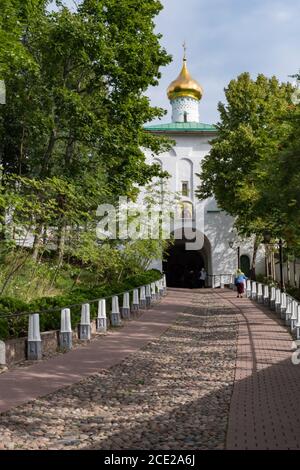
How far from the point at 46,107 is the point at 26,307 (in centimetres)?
1040

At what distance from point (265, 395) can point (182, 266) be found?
50974 mm

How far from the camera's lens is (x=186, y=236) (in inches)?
1965

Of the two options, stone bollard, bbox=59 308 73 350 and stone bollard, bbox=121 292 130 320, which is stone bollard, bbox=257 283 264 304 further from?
stone bollard, bbox=59 308 73 350

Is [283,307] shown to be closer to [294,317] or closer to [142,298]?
[294,317]

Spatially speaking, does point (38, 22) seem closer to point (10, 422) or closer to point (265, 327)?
point (265, 327)

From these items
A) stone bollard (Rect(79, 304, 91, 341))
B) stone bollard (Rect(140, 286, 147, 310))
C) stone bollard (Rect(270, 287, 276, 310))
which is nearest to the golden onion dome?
stone bollard (Rect(140, 286, 147, 310))

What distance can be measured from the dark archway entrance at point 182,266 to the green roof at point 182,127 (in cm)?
1306

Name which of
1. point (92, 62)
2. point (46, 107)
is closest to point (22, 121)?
point (46, 107)

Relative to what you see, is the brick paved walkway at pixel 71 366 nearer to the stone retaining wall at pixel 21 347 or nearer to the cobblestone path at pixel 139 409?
the cobblestone path at pixel 139 409

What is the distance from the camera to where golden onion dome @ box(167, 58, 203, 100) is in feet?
173

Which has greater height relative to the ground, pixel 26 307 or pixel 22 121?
Answer: pixel 22 121

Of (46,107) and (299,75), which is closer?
(299,75)

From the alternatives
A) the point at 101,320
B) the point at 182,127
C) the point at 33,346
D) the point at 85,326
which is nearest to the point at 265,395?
the point at 33,346

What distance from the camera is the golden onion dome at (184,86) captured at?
52719mm
